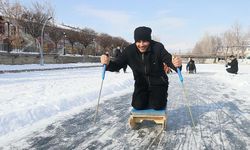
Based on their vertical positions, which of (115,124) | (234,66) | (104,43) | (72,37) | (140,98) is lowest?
(115,124)

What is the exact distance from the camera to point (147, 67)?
633 cm

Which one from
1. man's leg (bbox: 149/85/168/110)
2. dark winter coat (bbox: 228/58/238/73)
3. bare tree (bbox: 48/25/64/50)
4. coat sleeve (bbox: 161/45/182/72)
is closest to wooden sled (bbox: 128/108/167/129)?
man's leg (bbox: 149/85/168/110)

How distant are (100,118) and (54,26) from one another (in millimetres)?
39842

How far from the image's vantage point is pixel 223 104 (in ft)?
31.4

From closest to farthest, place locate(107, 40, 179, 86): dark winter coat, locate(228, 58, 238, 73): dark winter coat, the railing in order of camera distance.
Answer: locate(107, 40, 179, 86): dark winter coat, locate(228, 58, 238, 73): dark winter coat, the railing

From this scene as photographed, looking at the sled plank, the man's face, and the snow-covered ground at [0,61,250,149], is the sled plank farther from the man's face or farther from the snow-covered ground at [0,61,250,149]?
the man's face

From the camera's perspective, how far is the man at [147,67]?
622cm

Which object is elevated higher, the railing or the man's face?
the railing

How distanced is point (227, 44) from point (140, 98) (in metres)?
99.5

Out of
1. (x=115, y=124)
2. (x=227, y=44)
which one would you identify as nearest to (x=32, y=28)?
(x=115, y=124)

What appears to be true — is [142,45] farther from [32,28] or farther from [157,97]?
[32,28]

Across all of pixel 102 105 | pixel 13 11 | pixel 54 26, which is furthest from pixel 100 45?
pixel 102 105

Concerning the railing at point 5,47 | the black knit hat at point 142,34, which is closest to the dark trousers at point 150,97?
the black knit hat at point 142,34

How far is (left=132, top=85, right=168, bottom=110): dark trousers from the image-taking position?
20.7 ft
